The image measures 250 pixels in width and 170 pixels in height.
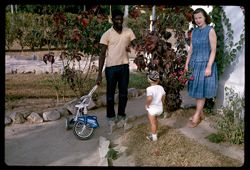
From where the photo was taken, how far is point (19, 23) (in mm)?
8781

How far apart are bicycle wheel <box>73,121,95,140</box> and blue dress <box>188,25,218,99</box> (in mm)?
1470

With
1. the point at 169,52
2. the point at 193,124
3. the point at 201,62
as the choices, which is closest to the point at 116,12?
the point at 169,52

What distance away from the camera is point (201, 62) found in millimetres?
4660

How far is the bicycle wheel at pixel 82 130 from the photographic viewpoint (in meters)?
4.32

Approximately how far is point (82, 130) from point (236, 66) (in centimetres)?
220

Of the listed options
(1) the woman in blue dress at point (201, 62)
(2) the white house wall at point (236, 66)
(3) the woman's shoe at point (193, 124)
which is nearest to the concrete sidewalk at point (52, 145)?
(3) the woman's shoe at point (193, 124)

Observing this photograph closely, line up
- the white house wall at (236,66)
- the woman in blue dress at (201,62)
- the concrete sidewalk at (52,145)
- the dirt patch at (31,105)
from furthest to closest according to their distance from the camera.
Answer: the dirt patch at (31,105) → the white house wall at (236,66) → the woman in blue dress at (201,62) → the concrete sidewalk at (52,145)

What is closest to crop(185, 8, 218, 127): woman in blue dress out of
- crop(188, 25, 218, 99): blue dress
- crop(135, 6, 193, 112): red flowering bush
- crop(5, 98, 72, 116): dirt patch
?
crop(188, 25, 218, 99): blue dress

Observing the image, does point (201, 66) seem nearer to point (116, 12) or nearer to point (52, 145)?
→ point (116, 12)

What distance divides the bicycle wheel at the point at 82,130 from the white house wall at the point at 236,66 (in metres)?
1.96

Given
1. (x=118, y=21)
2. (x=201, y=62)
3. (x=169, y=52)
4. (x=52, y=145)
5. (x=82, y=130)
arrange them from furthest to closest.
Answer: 1. (x=169, y=52)
2. (x=201, y=62)
3. (x=82, y=130)
4. (x=118, y=21)
5. (x=52, y=145)

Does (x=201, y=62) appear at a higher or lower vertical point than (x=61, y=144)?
higher

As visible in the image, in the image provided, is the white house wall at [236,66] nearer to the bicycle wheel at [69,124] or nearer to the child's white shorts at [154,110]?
the child's white shorts at [154,110]

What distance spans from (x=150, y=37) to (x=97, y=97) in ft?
6.10
